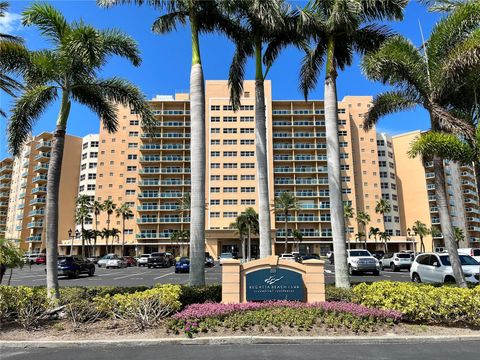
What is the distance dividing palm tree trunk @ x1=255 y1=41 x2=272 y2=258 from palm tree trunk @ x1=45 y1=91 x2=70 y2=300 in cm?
640

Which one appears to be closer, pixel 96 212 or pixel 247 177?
pixel 96 212

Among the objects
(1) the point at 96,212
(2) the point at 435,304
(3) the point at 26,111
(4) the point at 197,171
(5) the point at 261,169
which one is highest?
(1) the point at 96,212

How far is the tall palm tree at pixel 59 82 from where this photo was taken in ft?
34.0

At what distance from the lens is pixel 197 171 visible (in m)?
12.0

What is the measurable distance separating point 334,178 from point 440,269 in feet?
27.9

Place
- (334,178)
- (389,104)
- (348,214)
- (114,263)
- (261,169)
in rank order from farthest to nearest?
(348,214), (114,263), (389,104), (261,169), (334,178)

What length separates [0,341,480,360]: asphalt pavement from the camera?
6469mm

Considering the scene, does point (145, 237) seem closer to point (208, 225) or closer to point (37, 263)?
point (208, 225)

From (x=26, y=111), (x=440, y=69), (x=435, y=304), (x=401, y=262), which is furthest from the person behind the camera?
(x=401, y=262)

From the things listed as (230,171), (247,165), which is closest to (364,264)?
(230,171)

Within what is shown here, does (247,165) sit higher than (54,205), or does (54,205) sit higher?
(247,165)

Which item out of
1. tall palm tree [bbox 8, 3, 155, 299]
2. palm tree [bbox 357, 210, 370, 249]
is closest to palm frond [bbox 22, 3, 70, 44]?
tall palm tree [bbox 8, 3, 155, 299]

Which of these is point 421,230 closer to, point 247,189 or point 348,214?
point 348,214

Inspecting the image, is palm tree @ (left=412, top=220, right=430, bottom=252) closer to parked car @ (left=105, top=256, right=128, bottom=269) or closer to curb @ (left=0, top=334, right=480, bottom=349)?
parked car @ (left=105, top=256, right=128, bottom=269)
